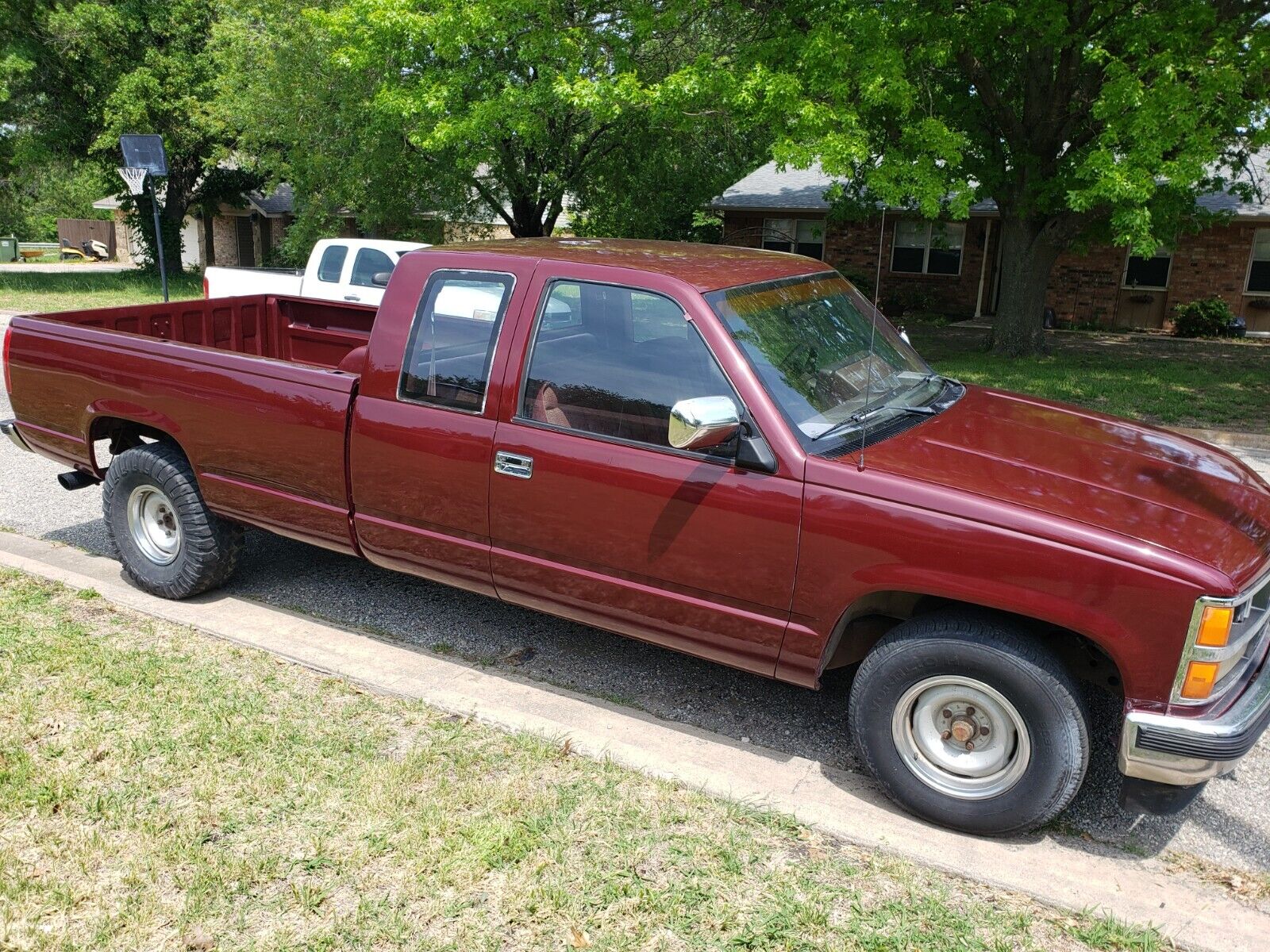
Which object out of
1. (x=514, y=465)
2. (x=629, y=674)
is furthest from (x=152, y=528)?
(x=629, y=674)

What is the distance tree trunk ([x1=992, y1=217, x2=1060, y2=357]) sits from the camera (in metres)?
16.6

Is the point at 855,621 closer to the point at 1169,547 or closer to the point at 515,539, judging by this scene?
the point at 1169,547

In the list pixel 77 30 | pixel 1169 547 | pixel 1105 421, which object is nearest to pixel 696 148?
pixel 77 30

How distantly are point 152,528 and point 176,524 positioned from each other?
222mm

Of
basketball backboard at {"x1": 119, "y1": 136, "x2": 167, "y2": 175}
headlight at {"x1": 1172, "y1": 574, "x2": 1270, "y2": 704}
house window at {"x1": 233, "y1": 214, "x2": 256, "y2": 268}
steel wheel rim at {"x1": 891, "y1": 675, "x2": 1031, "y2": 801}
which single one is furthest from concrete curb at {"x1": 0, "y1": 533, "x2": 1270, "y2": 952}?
house window at {"x1": 233, "y1": 214, "x2": 256, "y2": 268}

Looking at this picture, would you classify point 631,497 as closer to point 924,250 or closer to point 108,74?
point 924,250

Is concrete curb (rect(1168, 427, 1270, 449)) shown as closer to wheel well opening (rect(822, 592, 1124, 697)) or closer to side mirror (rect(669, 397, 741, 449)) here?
wheel well opening (rect(822, 592, 1124, 697))

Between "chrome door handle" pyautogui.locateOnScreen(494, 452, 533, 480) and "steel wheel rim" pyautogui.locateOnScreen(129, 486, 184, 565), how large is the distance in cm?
219

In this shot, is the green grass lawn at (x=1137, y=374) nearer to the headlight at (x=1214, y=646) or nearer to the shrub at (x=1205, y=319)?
the shrub at (x=1205, y=319)

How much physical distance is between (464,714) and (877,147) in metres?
11.7

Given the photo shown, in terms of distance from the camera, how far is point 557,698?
4.42 m

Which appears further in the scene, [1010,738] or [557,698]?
[557,698]

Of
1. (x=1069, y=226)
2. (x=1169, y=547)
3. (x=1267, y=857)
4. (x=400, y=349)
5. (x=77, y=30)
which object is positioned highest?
(x=77, y=30)

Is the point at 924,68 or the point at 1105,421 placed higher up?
the point at 924,68
